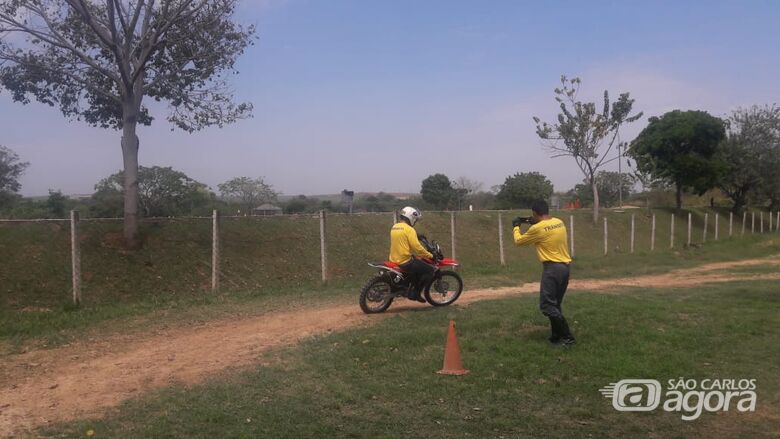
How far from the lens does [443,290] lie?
392 inches

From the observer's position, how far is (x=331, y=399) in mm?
5629

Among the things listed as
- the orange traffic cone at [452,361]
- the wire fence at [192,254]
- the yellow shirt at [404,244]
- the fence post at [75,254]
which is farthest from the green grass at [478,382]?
the wire fence at [192,254]

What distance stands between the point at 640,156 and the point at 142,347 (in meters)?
37.2

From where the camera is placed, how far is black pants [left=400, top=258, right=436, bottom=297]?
932cm

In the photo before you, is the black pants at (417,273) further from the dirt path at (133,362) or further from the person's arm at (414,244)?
the dirt path at (133,362)

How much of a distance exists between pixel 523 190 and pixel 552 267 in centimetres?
3783

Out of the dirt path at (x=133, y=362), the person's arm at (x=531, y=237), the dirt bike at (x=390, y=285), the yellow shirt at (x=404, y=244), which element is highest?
the person's arm at (x=531, y=237)

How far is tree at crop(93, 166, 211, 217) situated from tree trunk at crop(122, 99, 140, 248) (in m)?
8.55

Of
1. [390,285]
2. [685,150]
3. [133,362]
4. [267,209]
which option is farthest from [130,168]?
[685,150]

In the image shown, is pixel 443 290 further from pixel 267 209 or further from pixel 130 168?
pixel 267 209

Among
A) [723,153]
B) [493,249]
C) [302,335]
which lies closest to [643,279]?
[493,249]

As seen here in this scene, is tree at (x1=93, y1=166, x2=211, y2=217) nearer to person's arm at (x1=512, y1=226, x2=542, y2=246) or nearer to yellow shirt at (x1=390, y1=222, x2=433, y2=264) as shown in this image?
yellow shirt at (x1=390, y1=222, x2=433, y2=264)

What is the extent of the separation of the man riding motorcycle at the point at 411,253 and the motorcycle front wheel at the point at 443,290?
0.84 feet

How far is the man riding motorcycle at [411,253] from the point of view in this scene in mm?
9266
